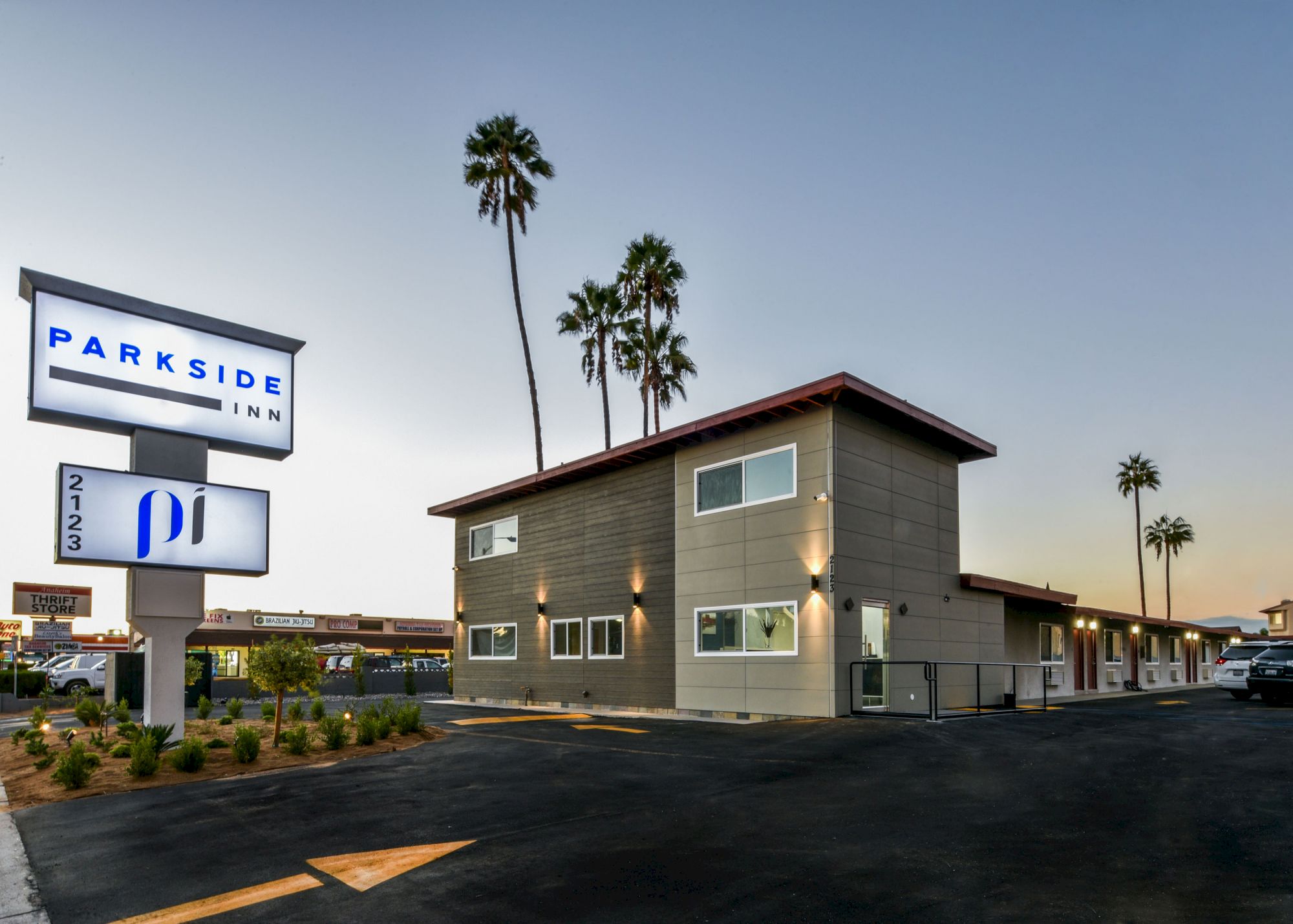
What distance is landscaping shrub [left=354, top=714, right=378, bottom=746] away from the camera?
537 inches

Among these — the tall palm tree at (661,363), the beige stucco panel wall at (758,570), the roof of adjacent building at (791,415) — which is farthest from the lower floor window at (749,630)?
the tall palm tree at (661,363)

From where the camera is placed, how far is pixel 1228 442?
36188mm

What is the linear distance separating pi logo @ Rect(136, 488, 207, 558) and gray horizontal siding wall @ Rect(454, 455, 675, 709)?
10418 millimetres

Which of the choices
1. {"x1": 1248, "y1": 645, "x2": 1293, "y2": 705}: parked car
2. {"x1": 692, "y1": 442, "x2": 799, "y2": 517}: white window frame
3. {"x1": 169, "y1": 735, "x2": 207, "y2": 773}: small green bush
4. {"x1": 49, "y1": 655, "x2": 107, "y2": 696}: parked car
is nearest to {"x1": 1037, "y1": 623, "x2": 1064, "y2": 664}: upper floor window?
{"x1": 1248, "y1": 645, "x2": 1293, "y2": 705}: parked car

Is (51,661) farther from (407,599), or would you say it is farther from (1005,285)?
(407,599)

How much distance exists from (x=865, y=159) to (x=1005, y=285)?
9.14m

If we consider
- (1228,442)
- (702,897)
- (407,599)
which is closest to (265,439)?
(702,897)

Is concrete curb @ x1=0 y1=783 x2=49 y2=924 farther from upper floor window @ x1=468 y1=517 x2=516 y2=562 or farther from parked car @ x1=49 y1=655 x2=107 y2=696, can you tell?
parked car @ x1=49 y1=655 x2=107 y2=696

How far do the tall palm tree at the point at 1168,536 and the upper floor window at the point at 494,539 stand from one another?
198ft

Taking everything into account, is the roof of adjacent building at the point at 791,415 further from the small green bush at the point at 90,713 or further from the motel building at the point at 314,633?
the motel building at the point at 314,633

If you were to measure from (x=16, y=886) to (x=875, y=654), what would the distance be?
48.8ft

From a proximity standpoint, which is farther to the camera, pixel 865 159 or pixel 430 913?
pixel 865 159

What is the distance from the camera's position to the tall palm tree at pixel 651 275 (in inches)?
1303

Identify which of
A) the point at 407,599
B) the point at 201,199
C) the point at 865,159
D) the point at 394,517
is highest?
the point at 865,159
